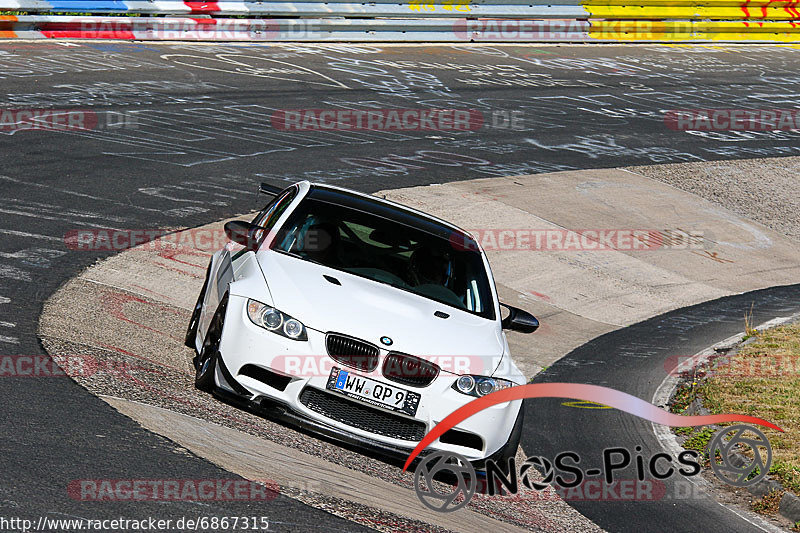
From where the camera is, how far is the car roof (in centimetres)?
821

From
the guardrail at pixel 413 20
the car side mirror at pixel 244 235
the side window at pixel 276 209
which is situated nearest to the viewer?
the car side mirror at pixel 244 235

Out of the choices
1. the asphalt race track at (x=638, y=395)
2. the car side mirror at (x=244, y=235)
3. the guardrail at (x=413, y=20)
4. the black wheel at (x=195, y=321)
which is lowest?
the asphalt race track at (x=638, y=395)

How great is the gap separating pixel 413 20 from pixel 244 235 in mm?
19868

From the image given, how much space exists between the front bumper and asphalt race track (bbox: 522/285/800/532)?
138 cm

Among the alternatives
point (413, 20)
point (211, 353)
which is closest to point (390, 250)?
point (211, 353)

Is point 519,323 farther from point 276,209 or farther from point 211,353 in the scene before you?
point 211,353

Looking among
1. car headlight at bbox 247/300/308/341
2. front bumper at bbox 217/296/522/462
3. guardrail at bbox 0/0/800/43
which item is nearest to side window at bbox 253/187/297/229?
car headlight at bbox 247/300/308/341

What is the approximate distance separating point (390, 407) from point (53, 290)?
4.41m

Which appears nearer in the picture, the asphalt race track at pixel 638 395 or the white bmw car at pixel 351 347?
the white bmw car at pixel 351 347

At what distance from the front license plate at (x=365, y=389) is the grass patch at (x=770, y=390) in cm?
320

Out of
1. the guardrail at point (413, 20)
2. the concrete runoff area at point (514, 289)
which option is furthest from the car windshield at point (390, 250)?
the guardrail at point (413, 20)

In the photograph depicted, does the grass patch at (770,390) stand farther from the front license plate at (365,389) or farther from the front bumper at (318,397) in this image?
the front license plate at (365,389)

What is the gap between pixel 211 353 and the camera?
695 centimetres

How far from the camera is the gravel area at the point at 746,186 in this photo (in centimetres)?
1944
